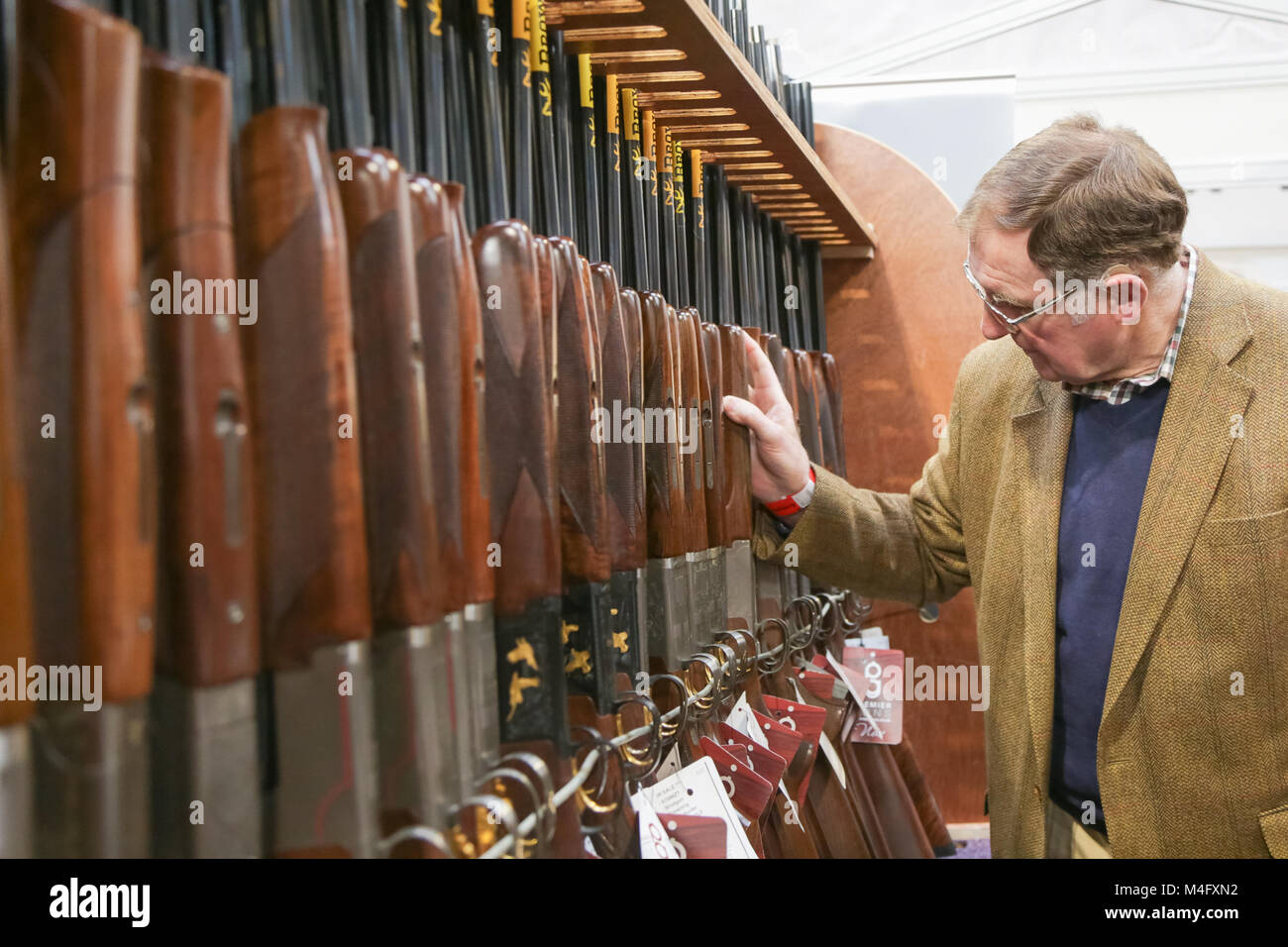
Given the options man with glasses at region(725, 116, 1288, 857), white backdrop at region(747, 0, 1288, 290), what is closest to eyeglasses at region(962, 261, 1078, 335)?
man with glasses at region(725, 116, 1288, 857)

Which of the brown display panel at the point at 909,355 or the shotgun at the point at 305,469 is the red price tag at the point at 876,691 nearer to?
the brown display panel at the point at 909,355

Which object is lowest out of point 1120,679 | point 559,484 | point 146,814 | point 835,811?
point 835,811

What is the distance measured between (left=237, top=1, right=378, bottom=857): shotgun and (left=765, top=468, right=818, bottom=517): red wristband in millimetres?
905

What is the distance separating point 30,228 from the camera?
42cm

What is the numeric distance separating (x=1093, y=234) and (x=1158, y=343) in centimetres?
18

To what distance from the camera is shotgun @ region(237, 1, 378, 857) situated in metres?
0.51

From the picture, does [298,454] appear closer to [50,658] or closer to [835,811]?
[50,658]

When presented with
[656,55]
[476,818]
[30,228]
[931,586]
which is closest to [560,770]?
[476,818]

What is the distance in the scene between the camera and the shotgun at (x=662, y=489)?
98 cm

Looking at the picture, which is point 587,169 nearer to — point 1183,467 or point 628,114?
point 628,114

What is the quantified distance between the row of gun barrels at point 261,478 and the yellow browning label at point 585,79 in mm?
273

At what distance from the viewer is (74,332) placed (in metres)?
0.42

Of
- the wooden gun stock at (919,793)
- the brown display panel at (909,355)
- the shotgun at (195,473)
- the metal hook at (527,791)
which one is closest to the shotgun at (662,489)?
the metal hook at (527,791)

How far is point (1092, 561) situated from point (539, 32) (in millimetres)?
894
